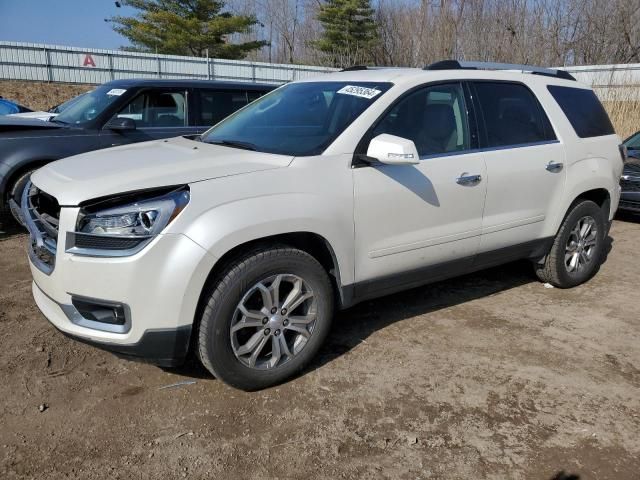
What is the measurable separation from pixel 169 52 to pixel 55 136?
3336 cm

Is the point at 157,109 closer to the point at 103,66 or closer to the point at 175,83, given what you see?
the point at 175,83

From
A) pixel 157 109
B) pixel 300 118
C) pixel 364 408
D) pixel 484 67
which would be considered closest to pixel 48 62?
pixel 157 109

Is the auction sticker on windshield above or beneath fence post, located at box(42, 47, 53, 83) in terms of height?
beneath

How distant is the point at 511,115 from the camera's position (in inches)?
159

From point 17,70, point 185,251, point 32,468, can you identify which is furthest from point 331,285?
point 17,70

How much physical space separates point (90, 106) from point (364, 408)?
5.27 meters

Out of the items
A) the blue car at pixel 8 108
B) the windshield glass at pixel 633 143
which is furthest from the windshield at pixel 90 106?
the windshield glass at pixel 633 143

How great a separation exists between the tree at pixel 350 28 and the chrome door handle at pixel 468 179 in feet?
122

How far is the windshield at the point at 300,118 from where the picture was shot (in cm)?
326

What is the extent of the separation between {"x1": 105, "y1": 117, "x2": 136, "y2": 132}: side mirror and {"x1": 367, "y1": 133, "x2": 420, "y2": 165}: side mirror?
12.5 ft

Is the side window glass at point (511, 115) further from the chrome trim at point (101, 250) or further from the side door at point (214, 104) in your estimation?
the side door at point (214, 104)

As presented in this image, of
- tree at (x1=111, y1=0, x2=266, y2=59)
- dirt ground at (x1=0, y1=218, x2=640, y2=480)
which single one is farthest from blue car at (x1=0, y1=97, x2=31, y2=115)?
tree at (x1=111, y1=0, x2=266, y2=59)

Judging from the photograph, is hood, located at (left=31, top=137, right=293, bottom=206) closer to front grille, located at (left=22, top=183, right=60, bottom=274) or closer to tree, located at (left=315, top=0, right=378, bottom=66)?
front grille, located at (left=22, top=183, right=60, bottom=274)

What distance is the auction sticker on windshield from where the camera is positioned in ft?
11.1
